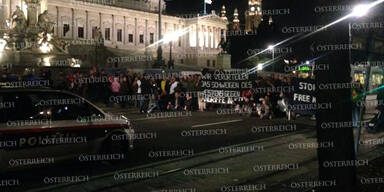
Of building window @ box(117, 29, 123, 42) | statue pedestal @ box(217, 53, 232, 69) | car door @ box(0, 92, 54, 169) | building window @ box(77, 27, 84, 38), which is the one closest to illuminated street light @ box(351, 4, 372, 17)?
car door @ box(0, 92, 54, 169)

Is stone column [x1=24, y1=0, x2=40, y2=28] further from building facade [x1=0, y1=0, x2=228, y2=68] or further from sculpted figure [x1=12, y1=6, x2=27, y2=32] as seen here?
building facade [x1=0, y1=0, x2=228, y2=68]

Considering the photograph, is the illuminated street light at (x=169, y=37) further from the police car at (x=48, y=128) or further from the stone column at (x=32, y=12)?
the police car at (x=48, y=128)

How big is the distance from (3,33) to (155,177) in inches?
1458

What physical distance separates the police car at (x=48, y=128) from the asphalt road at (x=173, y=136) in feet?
1.25

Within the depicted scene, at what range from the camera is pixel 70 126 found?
7.91 metres

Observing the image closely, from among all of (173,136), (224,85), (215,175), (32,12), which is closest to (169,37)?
(32,12)

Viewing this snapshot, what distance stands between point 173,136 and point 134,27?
247 ft

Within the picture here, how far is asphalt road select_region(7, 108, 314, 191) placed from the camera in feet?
26.5

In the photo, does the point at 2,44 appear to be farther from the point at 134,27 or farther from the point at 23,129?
the point at 134,27

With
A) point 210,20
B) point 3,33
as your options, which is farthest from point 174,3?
point 3,33

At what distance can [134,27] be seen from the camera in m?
84.8


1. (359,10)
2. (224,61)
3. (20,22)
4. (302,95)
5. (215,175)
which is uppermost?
(20,22)

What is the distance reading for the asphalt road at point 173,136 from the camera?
807 cm

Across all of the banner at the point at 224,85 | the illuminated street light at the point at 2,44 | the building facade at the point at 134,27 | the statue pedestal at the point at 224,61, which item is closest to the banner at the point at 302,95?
the banner at the point at 224,85
